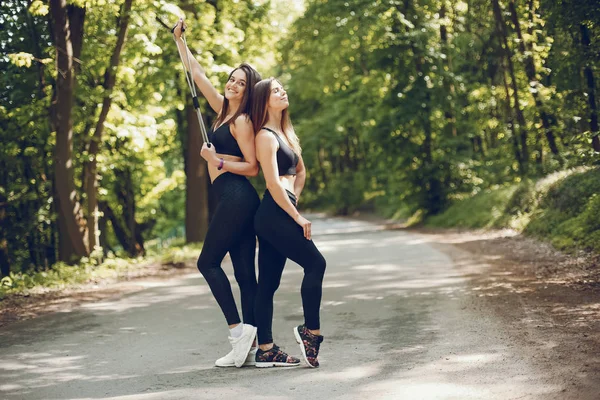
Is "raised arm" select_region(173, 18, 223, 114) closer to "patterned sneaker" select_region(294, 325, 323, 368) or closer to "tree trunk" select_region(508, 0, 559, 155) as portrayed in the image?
"patterned sneaker" select_region(294, 325, 323, 368)

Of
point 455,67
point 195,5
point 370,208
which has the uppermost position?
point 195,5

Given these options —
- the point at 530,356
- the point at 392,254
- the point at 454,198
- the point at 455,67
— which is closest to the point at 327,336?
the point at 530,356

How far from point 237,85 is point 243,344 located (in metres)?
1.93

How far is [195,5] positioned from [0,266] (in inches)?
319

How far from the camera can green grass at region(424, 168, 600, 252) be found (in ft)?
38.4

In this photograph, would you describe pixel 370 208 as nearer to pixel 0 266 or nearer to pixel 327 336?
pixel 0 266

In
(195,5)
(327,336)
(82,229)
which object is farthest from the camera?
(195,5)

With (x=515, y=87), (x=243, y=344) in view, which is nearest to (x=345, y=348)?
(x=243, y=344)

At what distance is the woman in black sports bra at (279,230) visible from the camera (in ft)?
17.7

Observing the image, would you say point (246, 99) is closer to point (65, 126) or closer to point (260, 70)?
point (65, 126)

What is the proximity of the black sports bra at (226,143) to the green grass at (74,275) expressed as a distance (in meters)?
5.83

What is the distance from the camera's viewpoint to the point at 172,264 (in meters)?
15.2

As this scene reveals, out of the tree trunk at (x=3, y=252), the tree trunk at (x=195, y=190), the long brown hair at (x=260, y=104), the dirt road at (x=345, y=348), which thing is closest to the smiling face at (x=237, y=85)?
the long brown hair at (x=260, y=104)

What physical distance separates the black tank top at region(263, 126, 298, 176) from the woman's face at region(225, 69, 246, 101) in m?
0.41
